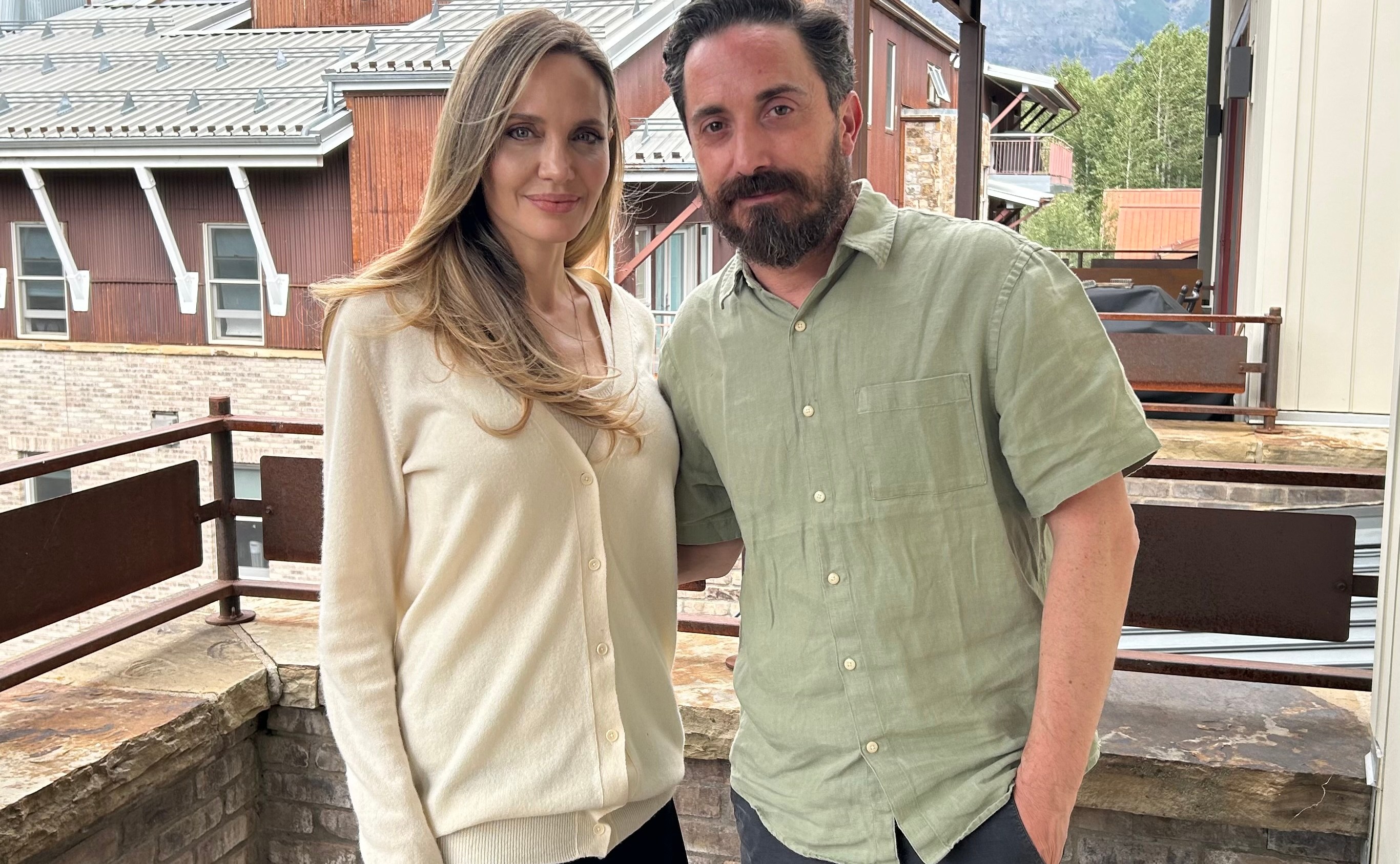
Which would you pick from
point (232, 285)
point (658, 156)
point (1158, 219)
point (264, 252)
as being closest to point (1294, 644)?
point (658, 156)

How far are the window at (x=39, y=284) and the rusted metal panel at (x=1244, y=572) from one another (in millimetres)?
21944

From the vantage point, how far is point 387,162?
17.3 metres

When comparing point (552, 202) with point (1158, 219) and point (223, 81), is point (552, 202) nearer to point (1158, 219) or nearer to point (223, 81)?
point (223, 81)

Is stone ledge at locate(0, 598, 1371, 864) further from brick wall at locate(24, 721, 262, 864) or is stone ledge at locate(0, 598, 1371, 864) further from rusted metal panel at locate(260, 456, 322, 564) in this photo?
rusted metal panel at locate(260, 456, 322, 564)

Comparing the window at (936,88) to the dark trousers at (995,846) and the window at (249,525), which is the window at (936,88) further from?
the dark trousers at (995,846)

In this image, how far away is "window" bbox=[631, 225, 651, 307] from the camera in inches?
668

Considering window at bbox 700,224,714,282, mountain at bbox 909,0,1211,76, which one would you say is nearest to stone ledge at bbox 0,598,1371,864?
window at bbox 700,224,714,282

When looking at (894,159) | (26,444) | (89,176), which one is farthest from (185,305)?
(894,159)

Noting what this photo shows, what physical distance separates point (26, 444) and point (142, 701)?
2097cm

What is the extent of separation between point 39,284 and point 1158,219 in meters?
40.6

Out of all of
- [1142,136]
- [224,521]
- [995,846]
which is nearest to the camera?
[995,846]

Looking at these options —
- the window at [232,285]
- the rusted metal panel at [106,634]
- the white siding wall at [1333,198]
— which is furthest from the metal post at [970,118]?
the window at [232,285]

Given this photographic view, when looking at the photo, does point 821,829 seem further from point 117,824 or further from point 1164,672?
point 117,824

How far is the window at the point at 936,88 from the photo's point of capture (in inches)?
899
